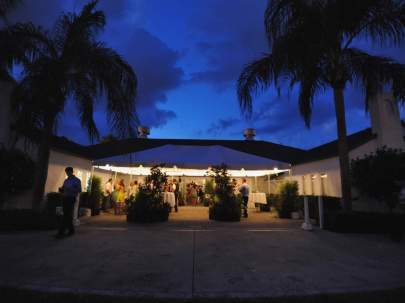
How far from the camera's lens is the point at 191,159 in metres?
10.9

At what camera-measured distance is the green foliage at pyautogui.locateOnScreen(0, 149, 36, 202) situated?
24.3 feet

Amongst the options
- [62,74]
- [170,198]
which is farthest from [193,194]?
[62,74]

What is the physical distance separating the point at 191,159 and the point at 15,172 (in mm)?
6157

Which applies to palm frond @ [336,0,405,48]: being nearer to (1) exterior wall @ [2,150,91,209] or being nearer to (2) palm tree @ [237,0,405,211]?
(2) palm tree @ [237,0,405,211]

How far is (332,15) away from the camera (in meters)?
7.39

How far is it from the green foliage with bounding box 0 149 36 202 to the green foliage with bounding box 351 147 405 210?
11.2 m

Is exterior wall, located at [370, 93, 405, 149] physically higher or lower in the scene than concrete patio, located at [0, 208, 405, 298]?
higher

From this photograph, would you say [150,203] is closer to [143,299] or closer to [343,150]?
[143,299]

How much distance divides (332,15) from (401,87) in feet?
9.49

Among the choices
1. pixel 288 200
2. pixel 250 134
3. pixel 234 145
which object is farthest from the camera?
pixel 250 134

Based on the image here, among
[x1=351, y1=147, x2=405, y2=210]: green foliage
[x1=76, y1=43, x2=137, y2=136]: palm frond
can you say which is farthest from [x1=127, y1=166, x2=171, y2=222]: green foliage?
[x1=351, y1=147, x2=405, y2=210]: green foliage

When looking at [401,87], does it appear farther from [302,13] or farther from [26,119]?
[26,119]

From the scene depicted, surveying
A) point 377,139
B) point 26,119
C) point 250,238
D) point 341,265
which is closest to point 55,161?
point 26,119

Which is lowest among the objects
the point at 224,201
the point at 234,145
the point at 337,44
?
the point at 224,201
